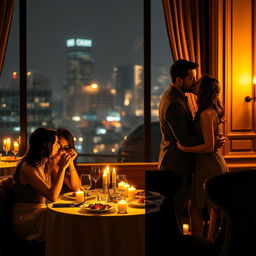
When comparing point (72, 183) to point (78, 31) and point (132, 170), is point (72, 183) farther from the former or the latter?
point (78, 31)

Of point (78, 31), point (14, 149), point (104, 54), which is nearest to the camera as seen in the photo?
point (14, 149)

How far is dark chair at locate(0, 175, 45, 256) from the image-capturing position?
9.01 feet

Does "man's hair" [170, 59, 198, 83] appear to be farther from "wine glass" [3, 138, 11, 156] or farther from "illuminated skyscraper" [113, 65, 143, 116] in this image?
"wine glass" [3, 138, 11, 156]

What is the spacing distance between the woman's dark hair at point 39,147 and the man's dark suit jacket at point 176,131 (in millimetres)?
880

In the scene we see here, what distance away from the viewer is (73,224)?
2369mm

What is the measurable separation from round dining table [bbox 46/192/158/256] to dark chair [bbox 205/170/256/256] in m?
1.00

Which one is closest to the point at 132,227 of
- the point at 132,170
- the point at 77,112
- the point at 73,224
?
the point at 73,224

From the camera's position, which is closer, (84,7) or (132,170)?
(132,170)

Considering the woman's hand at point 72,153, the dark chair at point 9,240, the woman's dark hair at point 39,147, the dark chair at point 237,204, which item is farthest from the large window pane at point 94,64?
the dark chair at point 237,204

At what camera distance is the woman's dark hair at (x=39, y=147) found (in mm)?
2885

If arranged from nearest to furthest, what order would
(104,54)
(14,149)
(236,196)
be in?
1. (236,196)
2. (14,149)
3. (104,54)

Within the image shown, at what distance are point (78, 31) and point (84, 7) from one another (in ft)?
1.20

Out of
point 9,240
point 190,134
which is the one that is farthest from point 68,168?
point 190,134

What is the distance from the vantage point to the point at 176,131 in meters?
3.10
